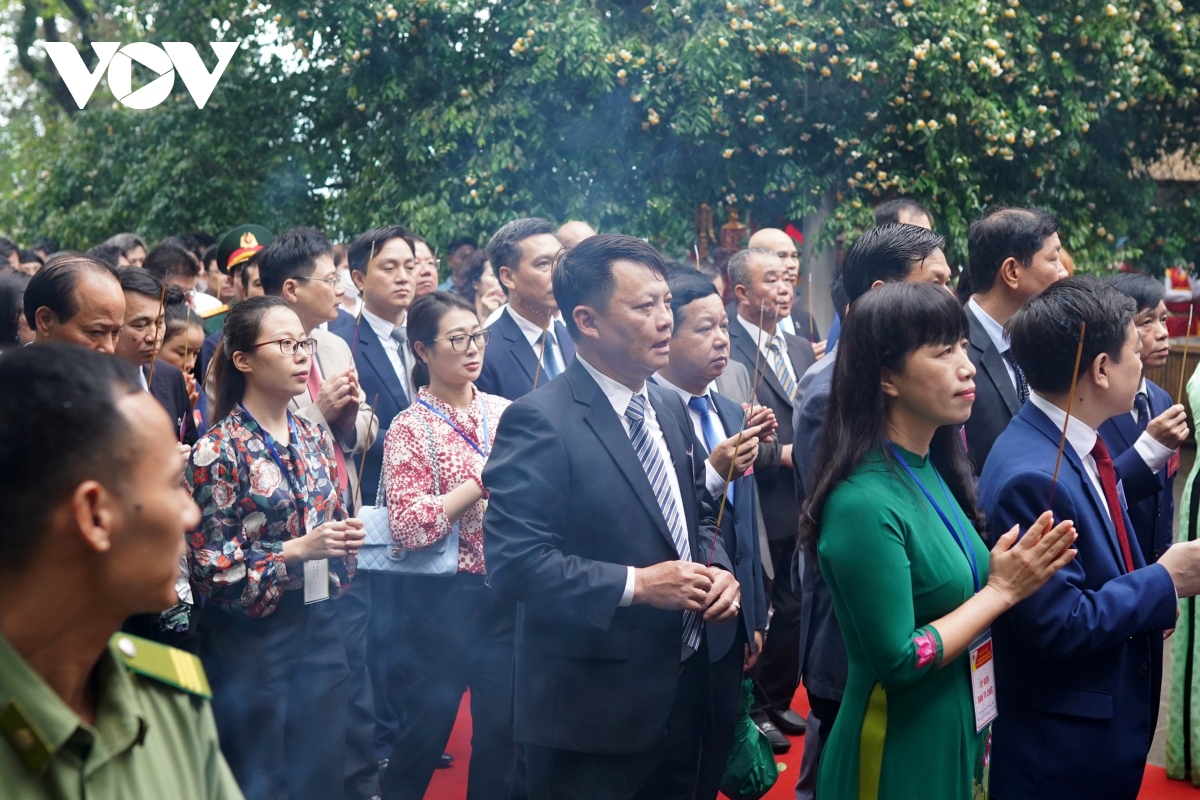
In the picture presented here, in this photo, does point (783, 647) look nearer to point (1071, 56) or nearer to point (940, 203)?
point (940, 203)

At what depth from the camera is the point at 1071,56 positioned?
336 inches

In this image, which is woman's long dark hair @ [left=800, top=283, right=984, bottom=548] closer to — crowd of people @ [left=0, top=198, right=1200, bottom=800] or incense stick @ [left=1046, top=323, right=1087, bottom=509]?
crowd of people @ [left=0, top=198, right=1200, bottom=800]

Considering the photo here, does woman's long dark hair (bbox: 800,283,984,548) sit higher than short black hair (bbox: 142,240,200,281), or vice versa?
short black hair (bbox: 142,240,200,281)

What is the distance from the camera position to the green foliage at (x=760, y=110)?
8.12 meters

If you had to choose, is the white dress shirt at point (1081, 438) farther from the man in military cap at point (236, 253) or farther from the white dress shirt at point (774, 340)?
the man in military cap at point (236, 253)

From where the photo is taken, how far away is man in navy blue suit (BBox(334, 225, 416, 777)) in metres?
3.95

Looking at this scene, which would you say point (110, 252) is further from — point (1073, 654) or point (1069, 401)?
point (1073, 654)

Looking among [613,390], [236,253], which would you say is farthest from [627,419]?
[236,253]

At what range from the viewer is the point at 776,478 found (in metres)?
4.60

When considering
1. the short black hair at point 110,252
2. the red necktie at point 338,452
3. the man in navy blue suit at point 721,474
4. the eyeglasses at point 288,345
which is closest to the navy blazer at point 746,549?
the man in navy blue suit at point 721,474

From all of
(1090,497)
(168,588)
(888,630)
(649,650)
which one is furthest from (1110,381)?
(168,588)

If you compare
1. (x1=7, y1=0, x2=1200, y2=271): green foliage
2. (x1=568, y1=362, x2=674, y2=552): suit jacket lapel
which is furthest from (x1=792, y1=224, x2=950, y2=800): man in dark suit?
(x1=7, y1=0, x2=1200, y2=271): green foliage

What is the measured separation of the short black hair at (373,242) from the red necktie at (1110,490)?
2.86 m

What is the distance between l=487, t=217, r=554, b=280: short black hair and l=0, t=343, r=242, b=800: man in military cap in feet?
10.8
